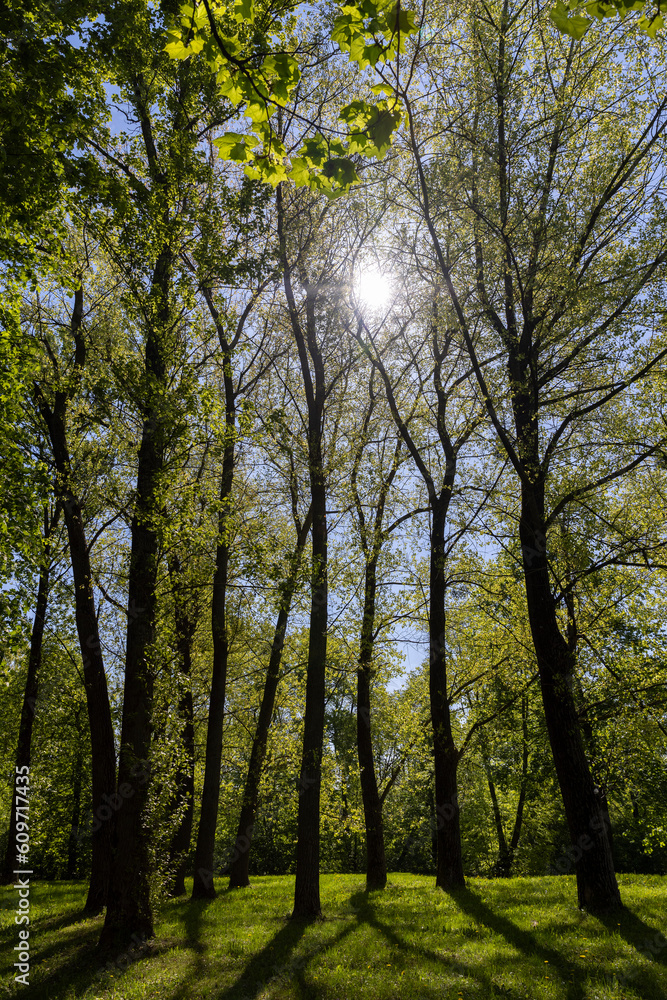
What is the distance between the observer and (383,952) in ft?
26.6

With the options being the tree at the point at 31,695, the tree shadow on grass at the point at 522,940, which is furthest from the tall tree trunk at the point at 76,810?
the tree shadow on grass at the point at 522,940

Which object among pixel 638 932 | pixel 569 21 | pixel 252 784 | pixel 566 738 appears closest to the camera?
pixel 569 21

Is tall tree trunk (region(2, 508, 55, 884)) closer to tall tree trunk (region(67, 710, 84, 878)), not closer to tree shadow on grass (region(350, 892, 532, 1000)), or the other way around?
tall tree trunk (region(67, 710, 84, 878))

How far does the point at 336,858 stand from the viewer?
34.2 m

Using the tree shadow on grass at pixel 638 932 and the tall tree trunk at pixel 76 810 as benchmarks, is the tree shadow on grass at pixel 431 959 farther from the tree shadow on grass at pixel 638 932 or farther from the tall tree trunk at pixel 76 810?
the tall tree trunk at pixel 76 810

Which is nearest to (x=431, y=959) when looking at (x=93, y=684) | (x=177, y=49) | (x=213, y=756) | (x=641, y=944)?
(x=641, y=944)

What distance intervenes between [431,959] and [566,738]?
4.20 m

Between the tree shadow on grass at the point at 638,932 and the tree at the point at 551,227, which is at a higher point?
the tree at the point at 551,227

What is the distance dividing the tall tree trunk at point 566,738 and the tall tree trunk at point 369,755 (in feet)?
17.0

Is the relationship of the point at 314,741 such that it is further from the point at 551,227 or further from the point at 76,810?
the point at 76,810

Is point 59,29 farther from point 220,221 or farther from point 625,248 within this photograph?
point 625,248

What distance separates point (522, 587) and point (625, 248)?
8624 mm

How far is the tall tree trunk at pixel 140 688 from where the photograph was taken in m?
8.68

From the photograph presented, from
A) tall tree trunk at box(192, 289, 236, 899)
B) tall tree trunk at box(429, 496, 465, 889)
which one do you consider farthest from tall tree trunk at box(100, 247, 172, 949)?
tall tree trunk at box(429, 496, 465, 889)
